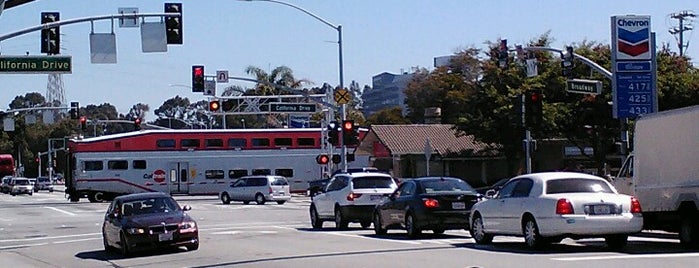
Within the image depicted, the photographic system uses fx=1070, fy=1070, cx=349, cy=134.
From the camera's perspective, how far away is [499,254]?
61.7ft

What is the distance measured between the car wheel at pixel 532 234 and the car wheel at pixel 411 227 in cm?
446

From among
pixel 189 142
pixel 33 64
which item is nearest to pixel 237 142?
pixel 189 142

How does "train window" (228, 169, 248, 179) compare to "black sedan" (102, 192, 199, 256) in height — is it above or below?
above

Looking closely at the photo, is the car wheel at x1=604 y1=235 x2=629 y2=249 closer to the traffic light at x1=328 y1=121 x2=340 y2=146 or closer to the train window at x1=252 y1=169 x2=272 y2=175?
the traffic light at x1=328 y1=121 x2=340 y2=146

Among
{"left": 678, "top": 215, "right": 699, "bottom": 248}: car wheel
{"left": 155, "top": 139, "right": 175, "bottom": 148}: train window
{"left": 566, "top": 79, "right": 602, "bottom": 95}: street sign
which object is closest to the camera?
{"left": 678, "top": 215, "right": 699, "bottom": 248}: car wheel

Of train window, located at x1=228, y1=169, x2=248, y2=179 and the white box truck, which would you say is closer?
the white box truck

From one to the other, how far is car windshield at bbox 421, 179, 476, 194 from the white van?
101 feet

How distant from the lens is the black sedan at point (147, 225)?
72.8 ft

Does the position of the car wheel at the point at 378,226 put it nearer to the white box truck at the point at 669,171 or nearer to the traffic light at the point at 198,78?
the white box truck at the point at 669,171

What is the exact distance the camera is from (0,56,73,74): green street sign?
32125 mm

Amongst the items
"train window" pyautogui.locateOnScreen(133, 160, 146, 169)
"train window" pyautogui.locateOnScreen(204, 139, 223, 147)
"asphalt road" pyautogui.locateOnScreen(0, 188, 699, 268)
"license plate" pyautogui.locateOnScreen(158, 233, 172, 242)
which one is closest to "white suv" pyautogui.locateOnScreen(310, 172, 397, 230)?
"asphalt road" pyautogui.locateOnScreen(0, 188, 699, 268)

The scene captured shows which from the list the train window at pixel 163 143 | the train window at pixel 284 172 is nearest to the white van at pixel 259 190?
the train window at pixel 163 143

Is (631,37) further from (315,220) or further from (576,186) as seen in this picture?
(576,186)

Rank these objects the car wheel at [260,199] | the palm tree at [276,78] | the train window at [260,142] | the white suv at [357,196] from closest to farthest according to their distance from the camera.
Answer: the white suv at [357,196] → the car wheel at [260,199] → the train window at [260,142] → the palm tree at [276,78]
